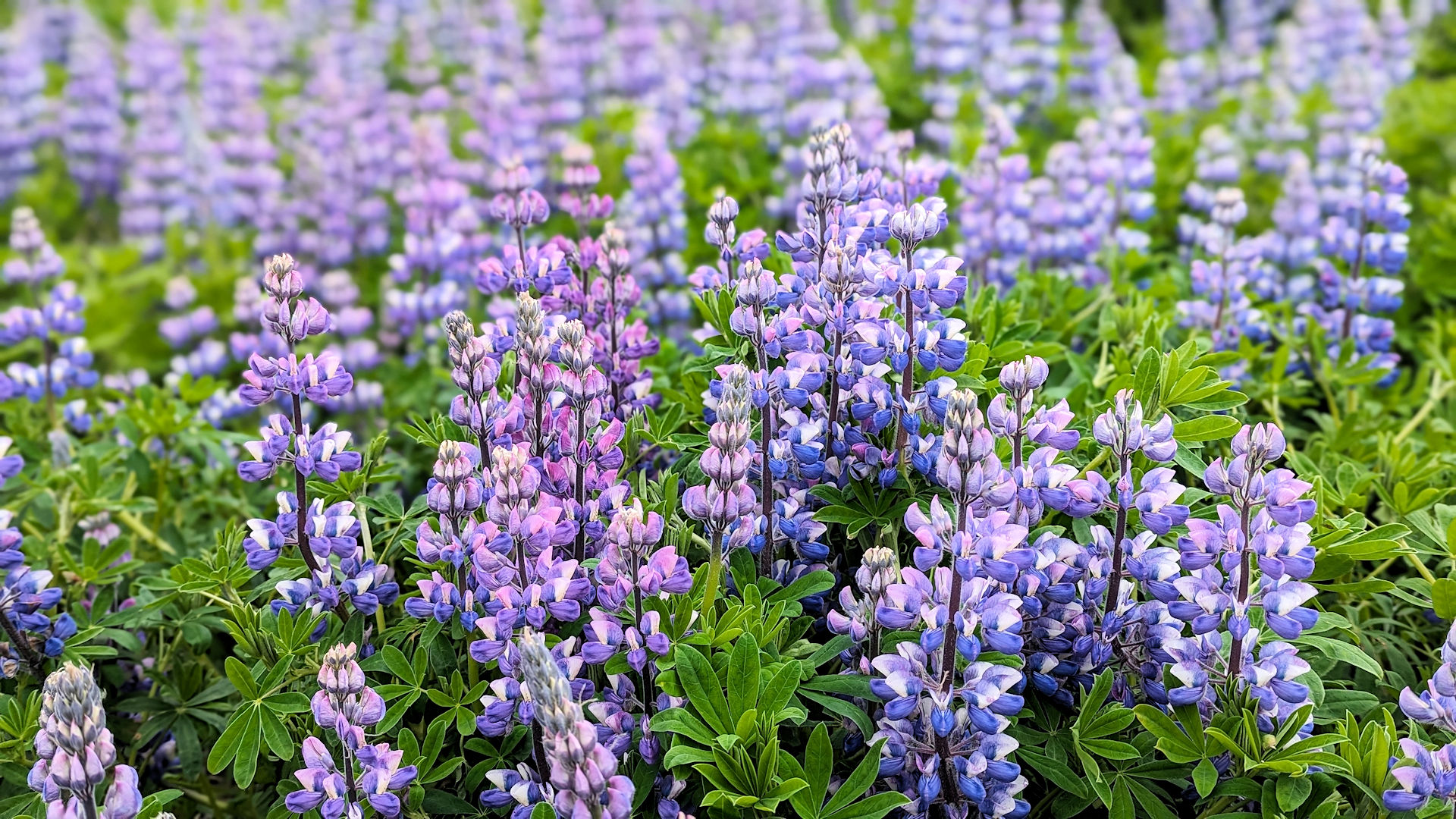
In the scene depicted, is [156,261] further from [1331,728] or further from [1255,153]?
[1331,728]

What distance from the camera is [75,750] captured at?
5.75 ft

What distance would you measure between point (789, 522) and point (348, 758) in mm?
888

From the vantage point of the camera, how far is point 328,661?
1.94m

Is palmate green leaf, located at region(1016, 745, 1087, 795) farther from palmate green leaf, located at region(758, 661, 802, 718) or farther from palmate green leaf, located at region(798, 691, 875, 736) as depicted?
palmate green leaf, located at region(758, 661, 802, 718)

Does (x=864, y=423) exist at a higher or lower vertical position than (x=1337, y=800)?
higher

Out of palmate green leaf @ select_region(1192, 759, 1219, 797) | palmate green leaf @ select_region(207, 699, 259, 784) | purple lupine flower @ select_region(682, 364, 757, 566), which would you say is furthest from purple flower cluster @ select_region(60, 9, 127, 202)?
palmate green leaf @ select_region(1192, 759, 1219, 797)

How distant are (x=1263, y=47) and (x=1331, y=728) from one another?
22.5 ft

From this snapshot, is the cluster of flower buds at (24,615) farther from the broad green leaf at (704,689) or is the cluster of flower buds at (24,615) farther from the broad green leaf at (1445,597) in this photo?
the broad green leaf at (1445,597)

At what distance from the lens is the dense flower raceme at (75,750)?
1.74 m

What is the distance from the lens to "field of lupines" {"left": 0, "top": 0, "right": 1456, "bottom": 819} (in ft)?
6.42

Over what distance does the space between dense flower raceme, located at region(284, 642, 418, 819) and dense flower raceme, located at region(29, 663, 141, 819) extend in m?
0.27

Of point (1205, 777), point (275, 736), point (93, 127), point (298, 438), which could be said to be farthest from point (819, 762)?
point (93, 127)

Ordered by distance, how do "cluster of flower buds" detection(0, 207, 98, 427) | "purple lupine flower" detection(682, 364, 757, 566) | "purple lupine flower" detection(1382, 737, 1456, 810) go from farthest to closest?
"cluster of flower buds" detection(0, 207, 98, 427) < "purple lupine flower" detection(682, 364, 757, 566) < "purple lupine flower" detection(1382, 737, 1456, 810)

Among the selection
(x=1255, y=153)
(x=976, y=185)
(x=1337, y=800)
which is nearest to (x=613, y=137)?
(x=976, y=185)
